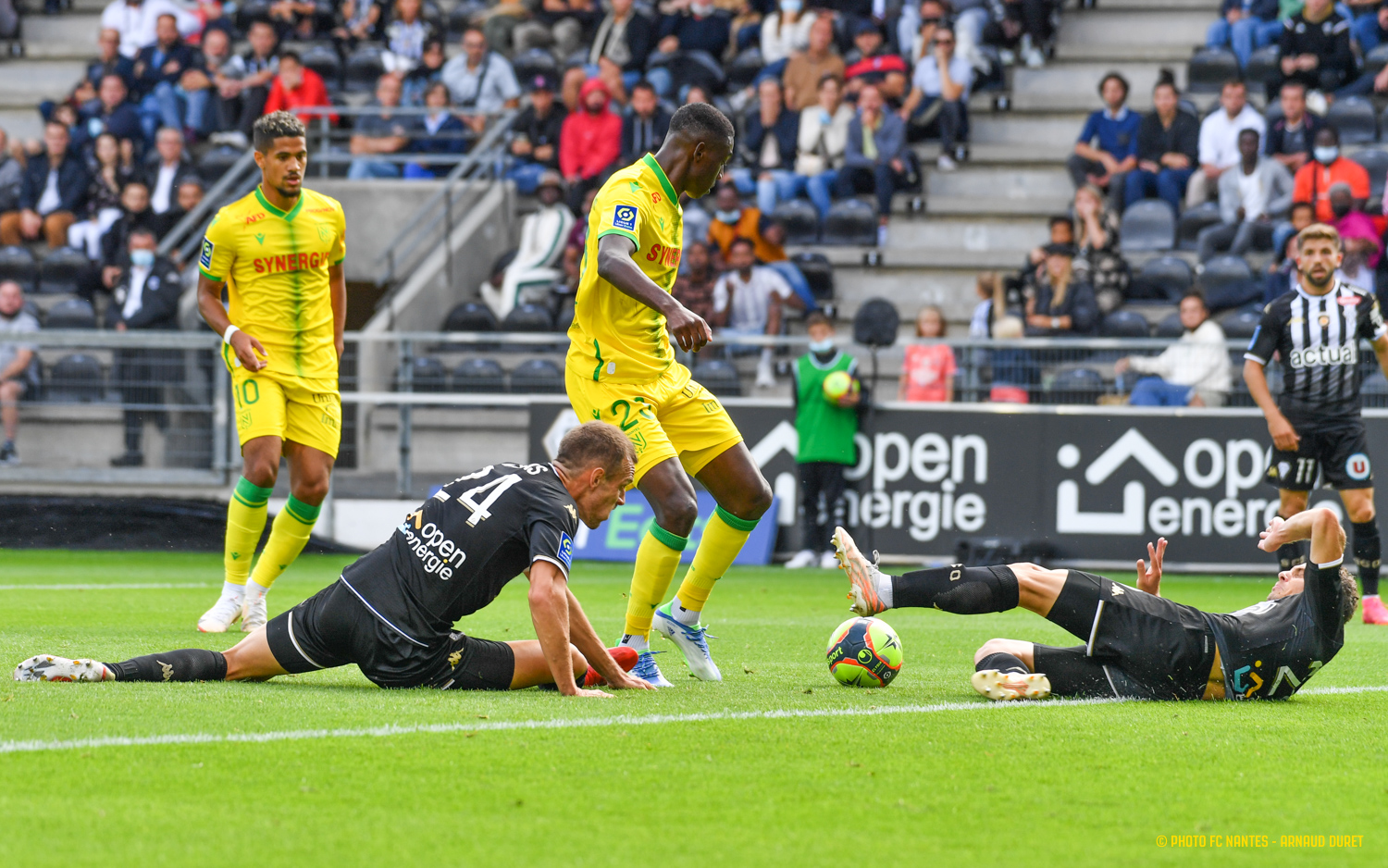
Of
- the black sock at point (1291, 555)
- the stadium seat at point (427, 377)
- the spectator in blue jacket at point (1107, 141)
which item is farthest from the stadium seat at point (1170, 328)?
the stadium seat at point (427, 377)

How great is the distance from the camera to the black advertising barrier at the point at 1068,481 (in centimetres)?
1402

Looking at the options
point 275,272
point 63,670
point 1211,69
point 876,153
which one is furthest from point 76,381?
point 1211,69

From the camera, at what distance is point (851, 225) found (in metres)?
18.7

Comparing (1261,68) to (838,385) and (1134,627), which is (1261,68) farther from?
(1134,627)

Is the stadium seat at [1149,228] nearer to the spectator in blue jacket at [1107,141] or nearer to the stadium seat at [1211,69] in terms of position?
the spectator in blue jacket at [1107,141]

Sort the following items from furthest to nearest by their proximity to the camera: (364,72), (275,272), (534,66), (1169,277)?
1. (364,72)
2. (534,66)
3. (1169,277)
4. (275,272)

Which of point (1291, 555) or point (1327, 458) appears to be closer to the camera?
point (1327, 458)

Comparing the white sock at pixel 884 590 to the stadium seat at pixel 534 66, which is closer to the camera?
the white sock at pixel 884 590

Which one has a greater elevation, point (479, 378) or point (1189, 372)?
point (1189, 372)

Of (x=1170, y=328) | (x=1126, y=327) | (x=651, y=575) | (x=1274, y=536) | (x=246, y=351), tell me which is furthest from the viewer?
(x=1126, y=327)

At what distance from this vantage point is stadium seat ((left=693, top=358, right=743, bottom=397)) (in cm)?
1561

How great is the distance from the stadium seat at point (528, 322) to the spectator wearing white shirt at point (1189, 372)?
20.2ft

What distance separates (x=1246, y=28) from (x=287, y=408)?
1399cm

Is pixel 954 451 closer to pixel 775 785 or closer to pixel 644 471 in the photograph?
pixel 644 471
